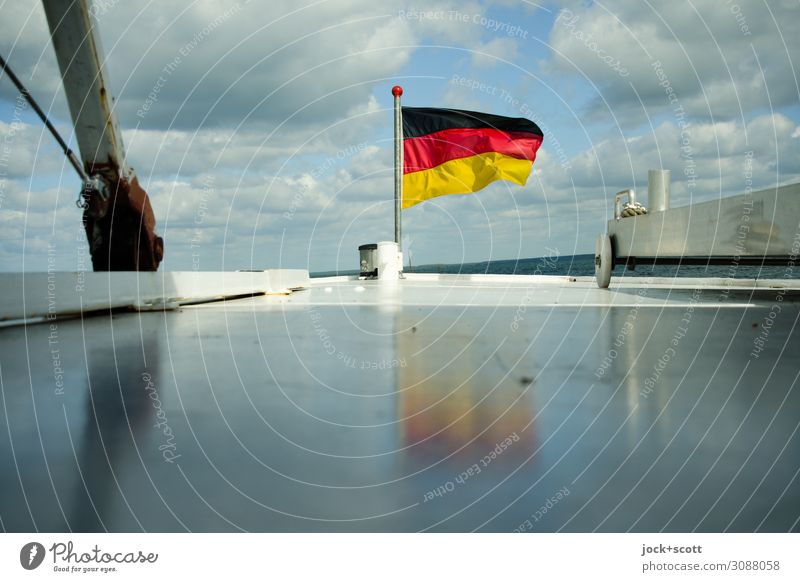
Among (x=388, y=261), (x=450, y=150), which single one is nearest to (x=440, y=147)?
(x=450, y=150)

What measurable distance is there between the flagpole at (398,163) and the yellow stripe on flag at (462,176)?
501mm

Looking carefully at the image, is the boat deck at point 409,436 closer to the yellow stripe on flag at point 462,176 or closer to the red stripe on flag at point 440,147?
the yellow stripe on flag at point 462,176

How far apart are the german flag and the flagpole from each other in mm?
415

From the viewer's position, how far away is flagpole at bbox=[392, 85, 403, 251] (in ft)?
38.8

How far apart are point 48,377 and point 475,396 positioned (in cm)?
159

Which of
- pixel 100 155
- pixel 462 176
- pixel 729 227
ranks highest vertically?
pixel 462 176

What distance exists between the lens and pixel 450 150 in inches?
507

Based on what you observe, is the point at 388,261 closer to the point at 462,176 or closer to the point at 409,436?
the point at 462,176

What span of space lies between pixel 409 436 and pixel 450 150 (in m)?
12.0

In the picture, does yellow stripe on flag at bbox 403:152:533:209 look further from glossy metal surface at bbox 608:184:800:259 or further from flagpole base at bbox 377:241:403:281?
glossy metal surface at bbox 608:184:800:259

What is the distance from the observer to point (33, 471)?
1206 mm

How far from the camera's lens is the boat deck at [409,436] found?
1002 mm

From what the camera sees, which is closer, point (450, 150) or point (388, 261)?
point (388, 261)

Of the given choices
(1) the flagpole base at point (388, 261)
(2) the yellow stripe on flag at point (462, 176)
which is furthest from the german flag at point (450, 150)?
(1) the flagpole base at point (388, 261)
